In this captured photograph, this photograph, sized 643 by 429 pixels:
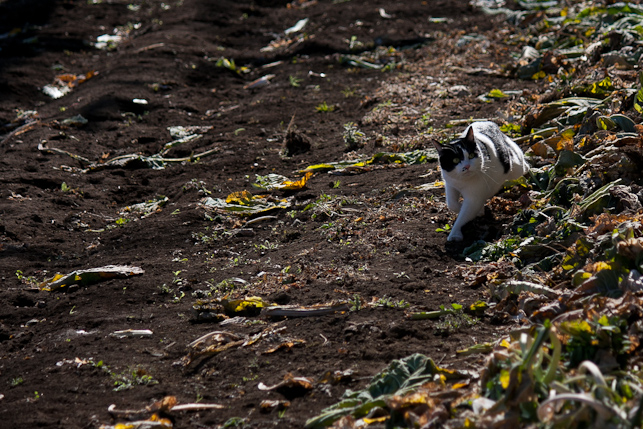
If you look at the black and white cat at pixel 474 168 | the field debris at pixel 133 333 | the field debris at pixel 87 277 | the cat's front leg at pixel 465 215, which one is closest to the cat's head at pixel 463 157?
the black and white cat at pixel 474 168

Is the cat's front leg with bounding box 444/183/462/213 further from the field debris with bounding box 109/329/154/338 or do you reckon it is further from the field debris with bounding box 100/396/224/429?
the field debris with bounding box 100/396/224/429

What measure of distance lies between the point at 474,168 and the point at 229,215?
7.54 ft

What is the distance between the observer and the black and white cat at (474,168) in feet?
14.0

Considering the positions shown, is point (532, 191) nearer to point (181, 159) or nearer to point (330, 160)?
point (330, 160)

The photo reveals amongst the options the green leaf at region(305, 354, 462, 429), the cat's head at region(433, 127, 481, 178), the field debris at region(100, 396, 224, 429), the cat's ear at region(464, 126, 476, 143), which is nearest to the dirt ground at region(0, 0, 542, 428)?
the field debris at region(100, 396, 224, 429)

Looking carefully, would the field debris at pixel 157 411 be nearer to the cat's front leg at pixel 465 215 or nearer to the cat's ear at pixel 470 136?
the cat's front leg at pixel 465 215

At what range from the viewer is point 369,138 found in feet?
22.5

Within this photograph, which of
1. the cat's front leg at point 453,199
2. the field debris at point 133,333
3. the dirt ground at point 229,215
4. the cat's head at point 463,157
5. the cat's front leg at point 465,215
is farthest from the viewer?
the cat's front leg at point 453,199

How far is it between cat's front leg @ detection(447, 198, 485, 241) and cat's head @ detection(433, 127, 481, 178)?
0.21m

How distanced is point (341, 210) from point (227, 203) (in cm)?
116

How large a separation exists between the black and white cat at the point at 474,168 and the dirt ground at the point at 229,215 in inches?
8.3

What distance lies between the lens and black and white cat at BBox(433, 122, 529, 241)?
4270 mm

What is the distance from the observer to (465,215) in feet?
14.4

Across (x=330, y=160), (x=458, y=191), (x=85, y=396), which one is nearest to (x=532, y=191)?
(x=458, y=191)
